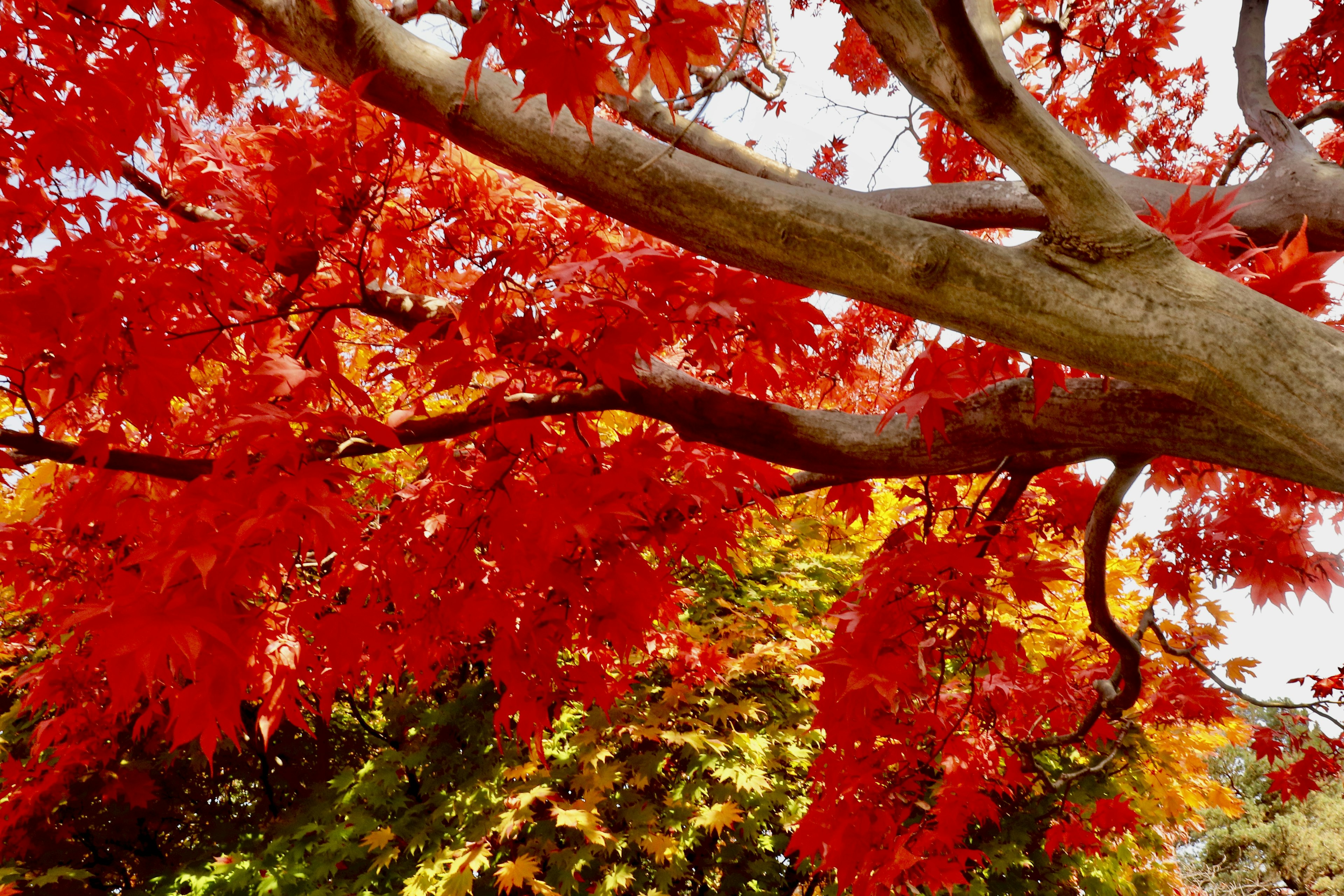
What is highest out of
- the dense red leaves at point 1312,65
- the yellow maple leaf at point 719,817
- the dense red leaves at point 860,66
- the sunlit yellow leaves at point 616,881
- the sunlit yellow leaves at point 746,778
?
the dense red leaves at point 860,66

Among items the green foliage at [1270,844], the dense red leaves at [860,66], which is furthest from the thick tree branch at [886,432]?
the green foliage at [1270,844]

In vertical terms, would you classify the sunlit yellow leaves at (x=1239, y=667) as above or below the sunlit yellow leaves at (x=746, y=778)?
above

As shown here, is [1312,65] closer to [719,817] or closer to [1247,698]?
[1247,698]

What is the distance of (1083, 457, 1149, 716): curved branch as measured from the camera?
2.30m

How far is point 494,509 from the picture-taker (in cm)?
236

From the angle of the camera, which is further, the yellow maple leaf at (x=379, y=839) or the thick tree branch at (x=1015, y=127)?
the yellow maple leaf at (x=379, y=839)

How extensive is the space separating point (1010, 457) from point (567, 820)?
3195 mm

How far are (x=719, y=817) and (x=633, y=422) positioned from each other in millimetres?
2471

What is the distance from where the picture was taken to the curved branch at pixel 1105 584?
2.30 m

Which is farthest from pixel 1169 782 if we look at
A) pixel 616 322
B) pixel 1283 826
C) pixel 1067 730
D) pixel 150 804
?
pixel 150 804

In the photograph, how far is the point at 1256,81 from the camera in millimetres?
2936

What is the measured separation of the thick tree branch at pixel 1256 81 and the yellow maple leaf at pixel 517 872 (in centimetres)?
487

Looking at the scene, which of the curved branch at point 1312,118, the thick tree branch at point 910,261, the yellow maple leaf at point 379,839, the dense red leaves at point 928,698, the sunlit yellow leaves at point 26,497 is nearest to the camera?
the thick tree branch at point 910,261

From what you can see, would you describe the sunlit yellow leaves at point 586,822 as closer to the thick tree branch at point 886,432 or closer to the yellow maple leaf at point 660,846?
the yellow maple leaf at point 660,846
